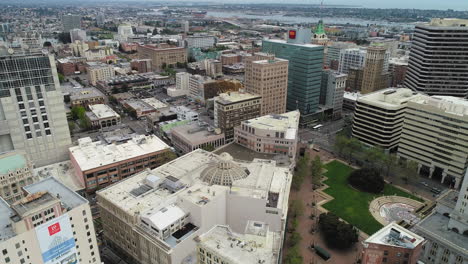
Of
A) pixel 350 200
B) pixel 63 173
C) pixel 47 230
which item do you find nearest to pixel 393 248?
pixel 350 200

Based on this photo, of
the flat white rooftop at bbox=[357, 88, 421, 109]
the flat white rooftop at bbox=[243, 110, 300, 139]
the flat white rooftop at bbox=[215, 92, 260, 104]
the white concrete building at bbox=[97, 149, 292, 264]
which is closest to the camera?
the white concrete building at bbox=[97, 149, 292, 264]

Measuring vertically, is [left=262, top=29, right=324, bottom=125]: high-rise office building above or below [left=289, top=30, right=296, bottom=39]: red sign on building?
below

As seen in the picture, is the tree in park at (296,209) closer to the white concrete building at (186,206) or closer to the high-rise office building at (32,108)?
the white concrete building at (186,206)

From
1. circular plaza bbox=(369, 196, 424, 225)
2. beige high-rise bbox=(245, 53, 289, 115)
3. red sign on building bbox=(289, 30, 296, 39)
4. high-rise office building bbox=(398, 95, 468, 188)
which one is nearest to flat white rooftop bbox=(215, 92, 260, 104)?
beige high-rise bbox=(245, 53, 289, 115)

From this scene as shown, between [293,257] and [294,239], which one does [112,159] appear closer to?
[294,239]

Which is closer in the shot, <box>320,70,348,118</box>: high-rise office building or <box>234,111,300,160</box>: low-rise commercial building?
<box>234,111,300,160</box>: low-rise commercial building

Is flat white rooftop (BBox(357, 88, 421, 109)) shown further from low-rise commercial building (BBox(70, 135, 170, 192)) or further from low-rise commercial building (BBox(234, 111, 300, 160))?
low-rise commercial building (BBox(70, 135, 170, 192))
